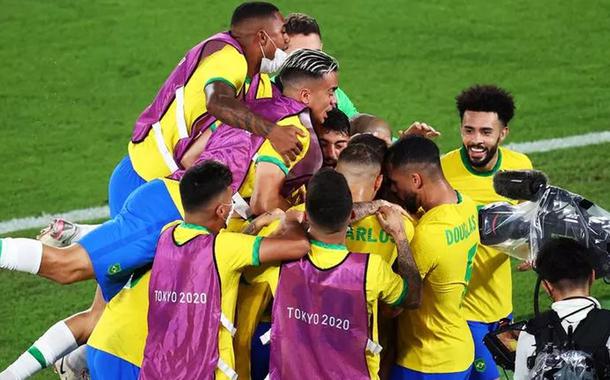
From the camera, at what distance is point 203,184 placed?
6059 millimetres

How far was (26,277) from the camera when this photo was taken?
10.1m

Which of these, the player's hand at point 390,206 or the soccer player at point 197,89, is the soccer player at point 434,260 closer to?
the player's hand at point 390,206

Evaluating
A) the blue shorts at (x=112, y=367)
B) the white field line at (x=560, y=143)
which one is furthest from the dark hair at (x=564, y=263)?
the white field line at (x=560, y=143)

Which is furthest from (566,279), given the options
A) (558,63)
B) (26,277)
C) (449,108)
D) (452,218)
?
(558,63)

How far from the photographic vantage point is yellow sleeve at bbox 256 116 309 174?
650 centimetres

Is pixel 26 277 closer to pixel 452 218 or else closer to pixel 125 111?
pixel 125 111

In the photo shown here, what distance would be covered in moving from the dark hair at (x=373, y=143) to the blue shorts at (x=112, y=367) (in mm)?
1455

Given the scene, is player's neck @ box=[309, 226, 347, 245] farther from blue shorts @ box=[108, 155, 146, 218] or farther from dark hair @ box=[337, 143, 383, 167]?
blue shorts @ box=[108, 155, 146, 218]

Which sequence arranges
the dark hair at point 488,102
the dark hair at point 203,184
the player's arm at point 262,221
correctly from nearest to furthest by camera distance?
the dark hair at point 203,184 → the player's arm at point 262,221 → the dark hair at point 488,102

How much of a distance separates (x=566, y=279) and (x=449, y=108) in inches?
302

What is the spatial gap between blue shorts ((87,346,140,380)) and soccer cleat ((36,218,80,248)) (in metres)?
1.02

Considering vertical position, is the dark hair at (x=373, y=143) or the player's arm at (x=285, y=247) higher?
the dark hair at (x=373, y=143)

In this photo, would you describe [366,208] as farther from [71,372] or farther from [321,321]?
[71,372]

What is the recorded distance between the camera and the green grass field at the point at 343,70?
40.0 ft
